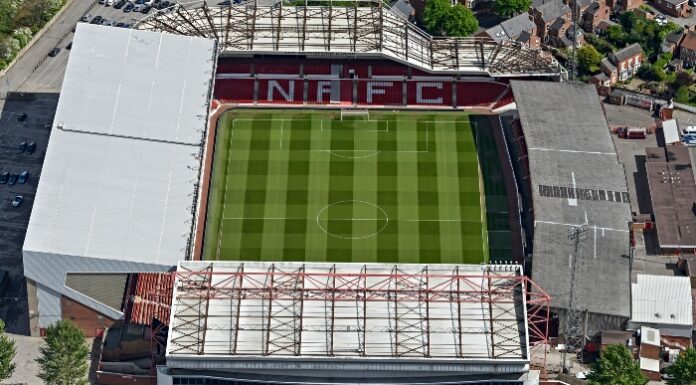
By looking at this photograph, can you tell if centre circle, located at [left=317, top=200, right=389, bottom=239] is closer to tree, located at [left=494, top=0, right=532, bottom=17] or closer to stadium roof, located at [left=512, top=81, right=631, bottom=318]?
stadium roof, located at [left=512, top=81, right=631, bottom=318]

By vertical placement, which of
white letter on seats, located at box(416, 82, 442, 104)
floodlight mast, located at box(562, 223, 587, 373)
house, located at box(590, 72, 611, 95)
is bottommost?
floodlight mast, located at box(562, 223, 587, 373)

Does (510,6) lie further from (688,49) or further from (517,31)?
(688,49)

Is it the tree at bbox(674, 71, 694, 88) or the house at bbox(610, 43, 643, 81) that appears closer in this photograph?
the tree at bbox(674, 71, 694, 88)

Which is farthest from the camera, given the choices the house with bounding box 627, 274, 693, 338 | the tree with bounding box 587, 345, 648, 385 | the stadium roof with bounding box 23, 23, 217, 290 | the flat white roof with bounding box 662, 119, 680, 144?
the flat white roof with bounding box 662, 119, 680, 144

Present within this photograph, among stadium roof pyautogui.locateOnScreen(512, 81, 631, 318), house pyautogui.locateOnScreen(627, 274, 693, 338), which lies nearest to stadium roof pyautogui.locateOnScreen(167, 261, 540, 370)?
stadium roof pyautogui.locateOnScreen(512, 81, 631, 318)

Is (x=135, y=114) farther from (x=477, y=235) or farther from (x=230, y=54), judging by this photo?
(x=477, y=235)

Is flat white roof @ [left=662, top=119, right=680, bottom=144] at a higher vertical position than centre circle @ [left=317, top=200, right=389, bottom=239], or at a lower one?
higher
